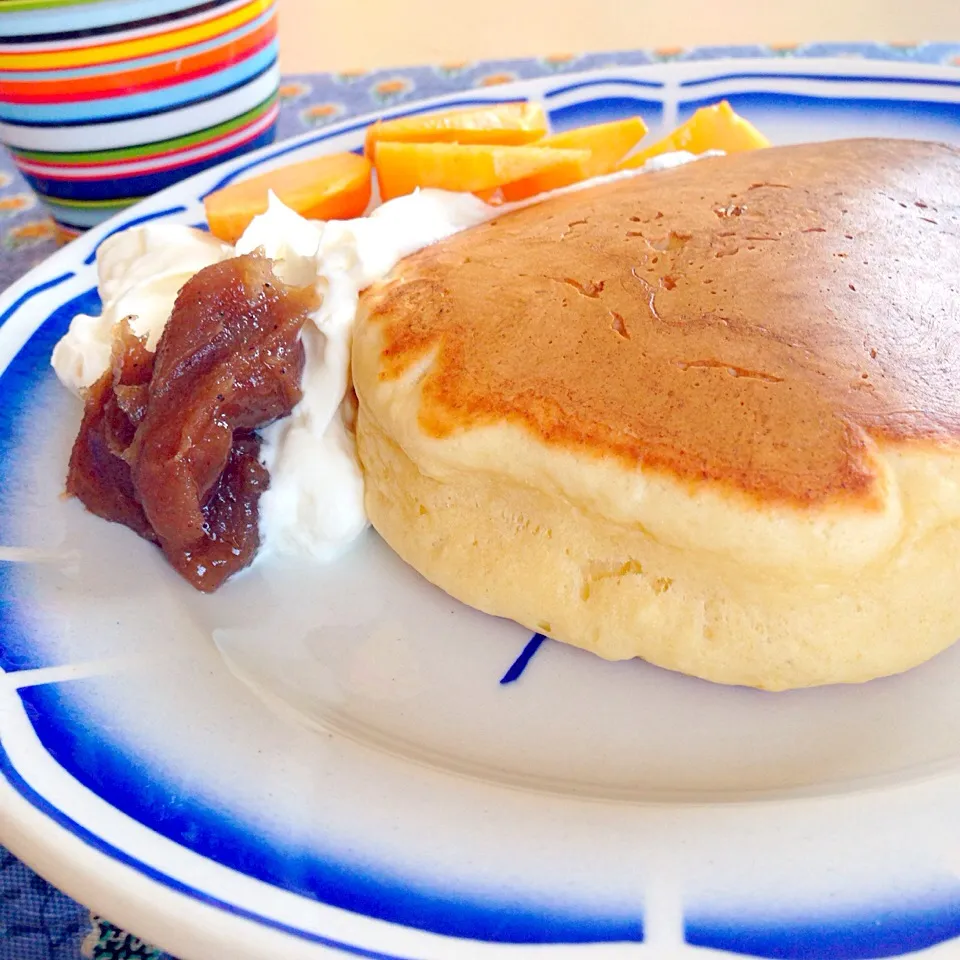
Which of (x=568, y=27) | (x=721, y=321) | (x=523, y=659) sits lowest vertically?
(x=523, y=659)

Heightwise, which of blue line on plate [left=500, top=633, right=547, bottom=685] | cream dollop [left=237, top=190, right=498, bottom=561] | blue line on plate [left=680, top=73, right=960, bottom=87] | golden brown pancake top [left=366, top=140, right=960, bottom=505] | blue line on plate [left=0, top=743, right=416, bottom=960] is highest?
blue line on plate [left=680, top=73, right=960, bottom=87]

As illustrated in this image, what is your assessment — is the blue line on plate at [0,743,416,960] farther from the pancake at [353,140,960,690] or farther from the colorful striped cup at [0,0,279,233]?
the colorful striped cup at [0,0,279,233]

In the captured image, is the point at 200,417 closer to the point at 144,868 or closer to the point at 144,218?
the point at 144,868

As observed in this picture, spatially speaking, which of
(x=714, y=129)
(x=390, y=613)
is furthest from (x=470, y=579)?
(x=714, y=129)

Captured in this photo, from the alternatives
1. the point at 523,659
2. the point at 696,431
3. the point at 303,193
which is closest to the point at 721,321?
the point at 696,431

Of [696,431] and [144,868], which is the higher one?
[696,431]

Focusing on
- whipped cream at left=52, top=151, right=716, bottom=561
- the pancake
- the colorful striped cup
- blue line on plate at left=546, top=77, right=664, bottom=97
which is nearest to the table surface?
blue line on plate at left=546, top=77, right=664, bottom=97

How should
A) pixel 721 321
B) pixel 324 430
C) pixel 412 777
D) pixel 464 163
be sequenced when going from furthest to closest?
pixel 464 163 → pixel 324 430 → pixel 721 321 → pixel 412 777

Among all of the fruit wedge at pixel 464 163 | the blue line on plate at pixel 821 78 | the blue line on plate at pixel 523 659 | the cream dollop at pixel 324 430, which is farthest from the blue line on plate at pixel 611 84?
the blue line on plate at pixel 523 659
